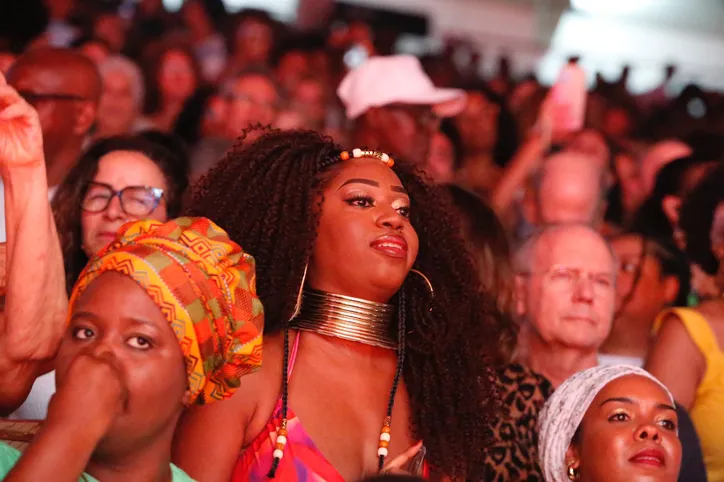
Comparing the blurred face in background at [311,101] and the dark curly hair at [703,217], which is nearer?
the dark curly hair at [703,217]

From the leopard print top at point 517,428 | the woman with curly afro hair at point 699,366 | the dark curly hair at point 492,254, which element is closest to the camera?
the leopard print top at point 517,428

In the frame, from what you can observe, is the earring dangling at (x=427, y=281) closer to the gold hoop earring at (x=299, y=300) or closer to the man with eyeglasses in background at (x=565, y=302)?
the gold hoop earring at (x=299, y=300)

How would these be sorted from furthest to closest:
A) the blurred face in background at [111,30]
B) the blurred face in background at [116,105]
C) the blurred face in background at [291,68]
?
the blurred face in background at [291,68]
the blurred face in background at [111,30]
the blurred face in background at [116,105]

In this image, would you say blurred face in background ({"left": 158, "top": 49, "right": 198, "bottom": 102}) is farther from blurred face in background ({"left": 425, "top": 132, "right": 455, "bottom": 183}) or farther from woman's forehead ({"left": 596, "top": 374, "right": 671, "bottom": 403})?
woman's forehead ({"left": 596, "top": 374, "right": 671, "bottom": 403})

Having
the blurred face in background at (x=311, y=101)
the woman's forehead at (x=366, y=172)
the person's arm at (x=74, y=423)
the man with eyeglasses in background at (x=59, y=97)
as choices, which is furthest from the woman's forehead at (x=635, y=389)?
the blurred face in background at (x=311, y=101)

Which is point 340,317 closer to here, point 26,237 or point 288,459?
point 288,459

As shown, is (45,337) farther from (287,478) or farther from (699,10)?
(699,10)

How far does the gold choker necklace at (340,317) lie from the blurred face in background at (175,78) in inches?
135

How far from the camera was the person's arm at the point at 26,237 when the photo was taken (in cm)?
234

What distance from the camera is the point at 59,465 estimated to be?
2.09 m

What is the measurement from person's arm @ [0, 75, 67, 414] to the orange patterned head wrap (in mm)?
100

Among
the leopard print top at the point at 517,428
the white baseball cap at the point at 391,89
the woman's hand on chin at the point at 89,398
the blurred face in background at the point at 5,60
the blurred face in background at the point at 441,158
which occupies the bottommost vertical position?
the leopard print top at the point at 517,428

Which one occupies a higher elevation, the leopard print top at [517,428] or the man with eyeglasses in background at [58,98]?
the man with eyeglasses in background at [58,98]

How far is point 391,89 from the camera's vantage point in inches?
205
